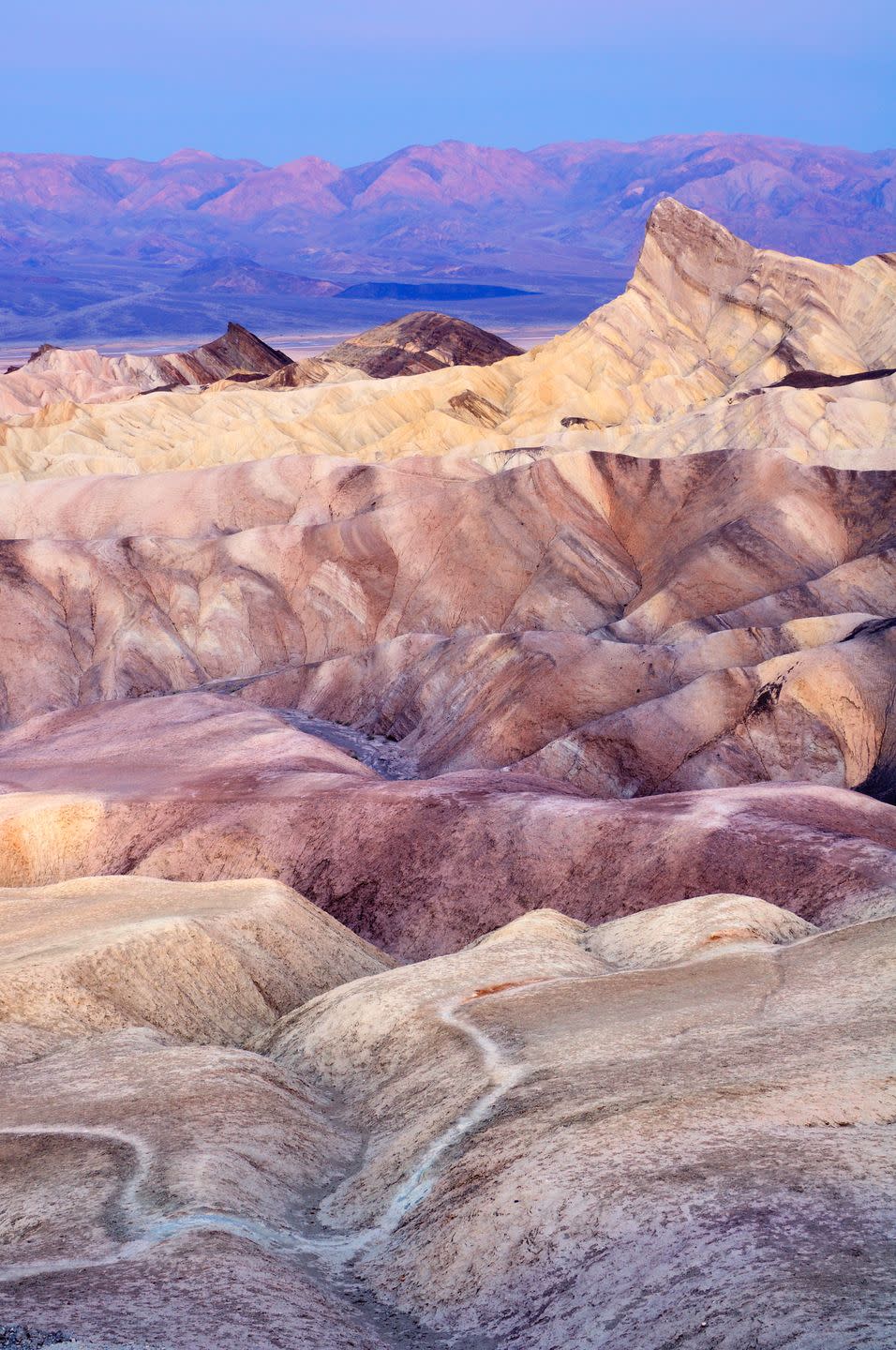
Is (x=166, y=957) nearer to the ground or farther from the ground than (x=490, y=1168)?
nearer to the ground

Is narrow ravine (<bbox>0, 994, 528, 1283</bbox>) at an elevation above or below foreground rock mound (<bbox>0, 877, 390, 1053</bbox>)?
above

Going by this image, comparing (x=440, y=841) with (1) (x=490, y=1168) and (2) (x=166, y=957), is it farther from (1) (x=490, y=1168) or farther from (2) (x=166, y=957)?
(1) (x=490, y=1168)

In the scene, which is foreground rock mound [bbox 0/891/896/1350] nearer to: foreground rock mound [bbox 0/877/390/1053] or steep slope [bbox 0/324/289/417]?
foreground rock mound [bbox 0/877/390/1053]

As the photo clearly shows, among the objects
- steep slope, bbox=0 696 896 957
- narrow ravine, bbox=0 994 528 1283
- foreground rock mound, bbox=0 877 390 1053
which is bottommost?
steep slope, bbox=0 696 896 957

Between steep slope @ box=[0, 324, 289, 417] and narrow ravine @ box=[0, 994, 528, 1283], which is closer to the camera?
narrow ravine @ box=[0, 994, 528, 1283]

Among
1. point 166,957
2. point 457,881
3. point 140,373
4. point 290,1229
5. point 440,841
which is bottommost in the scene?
point 457,881

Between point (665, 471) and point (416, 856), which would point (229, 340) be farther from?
point (416, 856)

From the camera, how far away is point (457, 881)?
34781mm

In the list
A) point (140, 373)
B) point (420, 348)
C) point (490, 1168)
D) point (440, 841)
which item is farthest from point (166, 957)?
point (140, 373)

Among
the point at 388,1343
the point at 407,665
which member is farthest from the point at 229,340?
the point at 388,1343

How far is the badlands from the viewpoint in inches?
516

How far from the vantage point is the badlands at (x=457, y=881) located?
13.1 metres

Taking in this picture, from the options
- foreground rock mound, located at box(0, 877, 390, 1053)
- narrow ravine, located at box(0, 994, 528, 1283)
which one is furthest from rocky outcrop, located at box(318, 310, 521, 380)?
narrow ravine, located at box(0, 994, 528, 1283)

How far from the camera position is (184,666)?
58.5m
